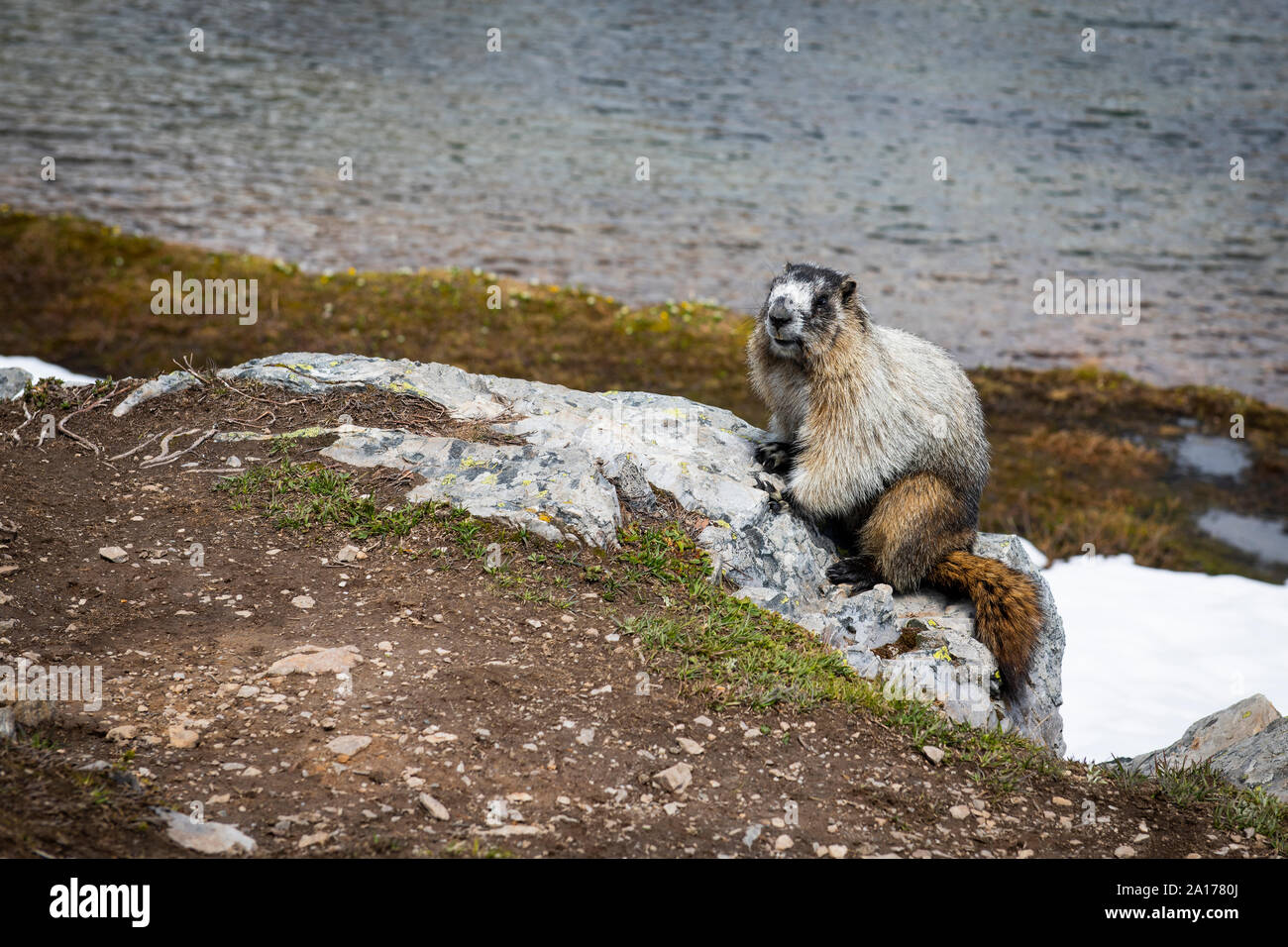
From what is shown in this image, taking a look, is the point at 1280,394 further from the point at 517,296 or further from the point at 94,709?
the point at 94,709

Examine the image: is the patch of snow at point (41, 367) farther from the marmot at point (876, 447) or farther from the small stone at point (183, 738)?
the marmot at point (876, 447)

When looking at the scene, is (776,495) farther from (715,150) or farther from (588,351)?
(715,150)

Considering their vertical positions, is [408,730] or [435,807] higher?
[408,730]

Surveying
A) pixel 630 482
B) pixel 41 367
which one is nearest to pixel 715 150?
pixel 41 367

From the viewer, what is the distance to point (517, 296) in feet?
85.4

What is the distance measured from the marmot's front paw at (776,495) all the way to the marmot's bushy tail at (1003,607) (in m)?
1.62

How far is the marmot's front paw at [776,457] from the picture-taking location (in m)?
9.83

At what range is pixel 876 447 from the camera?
887 cm

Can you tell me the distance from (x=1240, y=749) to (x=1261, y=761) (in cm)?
42

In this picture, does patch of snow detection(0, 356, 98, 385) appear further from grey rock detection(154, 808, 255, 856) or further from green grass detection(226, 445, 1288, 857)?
grey rock detection(154, 808, 255, 856)

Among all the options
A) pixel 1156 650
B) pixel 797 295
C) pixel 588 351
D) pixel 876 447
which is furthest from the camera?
pixel 588 351

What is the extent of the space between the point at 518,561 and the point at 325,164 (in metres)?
33.3
